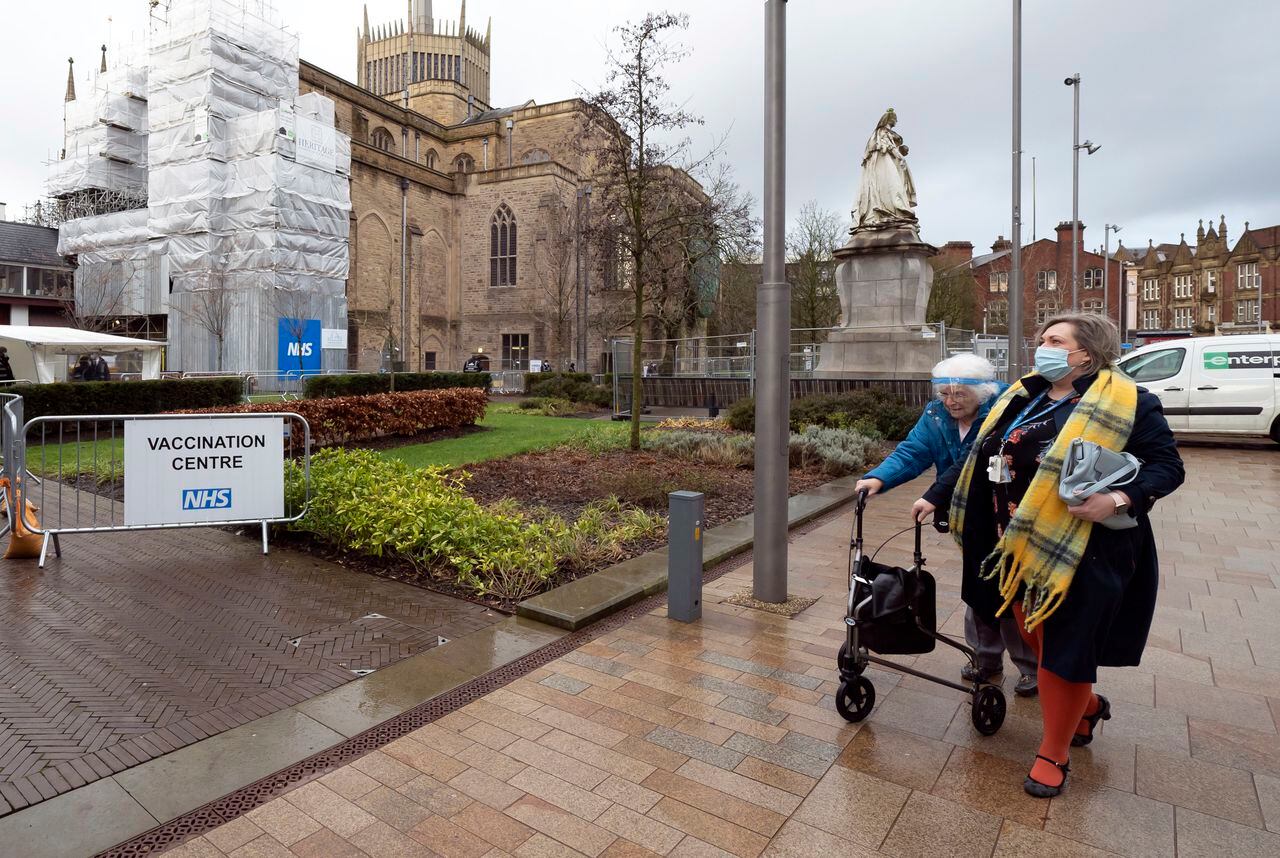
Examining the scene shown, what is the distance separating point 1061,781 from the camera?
2939 mm

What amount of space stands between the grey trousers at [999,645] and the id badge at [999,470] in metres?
1.02

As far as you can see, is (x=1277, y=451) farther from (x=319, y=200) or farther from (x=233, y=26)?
(x=233, y=26)

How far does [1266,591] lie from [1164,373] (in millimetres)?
10124

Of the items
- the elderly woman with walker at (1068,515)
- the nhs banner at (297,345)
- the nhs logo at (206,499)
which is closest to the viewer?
the elderly woman with walker at (1068,515)

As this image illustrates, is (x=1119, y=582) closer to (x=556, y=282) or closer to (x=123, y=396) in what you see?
(x=123, y=396)

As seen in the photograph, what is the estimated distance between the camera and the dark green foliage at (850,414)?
13500mm

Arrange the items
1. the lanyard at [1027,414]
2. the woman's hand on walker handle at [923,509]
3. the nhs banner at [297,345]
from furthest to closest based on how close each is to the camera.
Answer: the nhs banner at [297,345] < the woman's hand on walker handle at [923,509] < the lanyard at [1027,414]

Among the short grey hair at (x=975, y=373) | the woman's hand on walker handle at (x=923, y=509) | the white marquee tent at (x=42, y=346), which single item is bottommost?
the woman's hand on walker handle at (x=923, y=509)

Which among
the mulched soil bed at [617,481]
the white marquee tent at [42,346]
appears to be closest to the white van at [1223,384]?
the mulched soil bed at [617,481]

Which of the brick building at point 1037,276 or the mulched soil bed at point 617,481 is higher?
the brick building at point 1037,276

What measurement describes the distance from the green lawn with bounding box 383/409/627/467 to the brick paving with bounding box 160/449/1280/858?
306 inches

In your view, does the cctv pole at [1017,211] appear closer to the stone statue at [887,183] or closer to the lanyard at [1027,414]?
the stone statue at [887,183]

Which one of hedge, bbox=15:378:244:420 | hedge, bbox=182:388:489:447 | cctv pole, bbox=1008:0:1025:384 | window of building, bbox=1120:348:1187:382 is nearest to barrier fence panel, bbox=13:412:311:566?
hedge, bbox=182:388:489:447

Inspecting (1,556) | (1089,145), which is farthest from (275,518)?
(1089,145)
